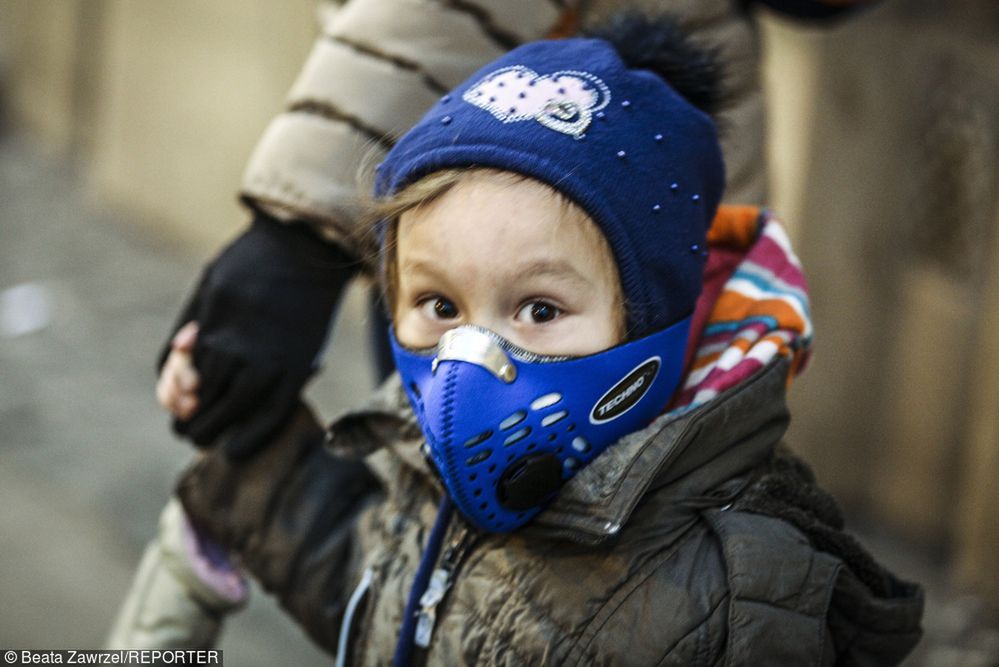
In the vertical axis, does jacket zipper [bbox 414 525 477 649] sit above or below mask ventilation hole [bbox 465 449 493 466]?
below

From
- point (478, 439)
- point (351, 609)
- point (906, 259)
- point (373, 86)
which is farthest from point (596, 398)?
point (906, 259)

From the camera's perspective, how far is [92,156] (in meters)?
6.79

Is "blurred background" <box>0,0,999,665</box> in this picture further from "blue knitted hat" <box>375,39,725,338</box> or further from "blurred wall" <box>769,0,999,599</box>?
"blue knitted hat" <box>375,39,725,338</box>

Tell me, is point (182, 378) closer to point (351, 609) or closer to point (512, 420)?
point (351, 609)

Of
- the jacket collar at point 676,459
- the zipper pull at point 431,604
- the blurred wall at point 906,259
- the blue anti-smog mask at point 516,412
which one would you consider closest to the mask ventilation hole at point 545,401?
the blue anti-smog mask at point 516,412

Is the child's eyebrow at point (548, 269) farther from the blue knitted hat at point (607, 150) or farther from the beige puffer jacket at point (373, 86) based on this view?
the beige puffer jacket at point (373, 86)

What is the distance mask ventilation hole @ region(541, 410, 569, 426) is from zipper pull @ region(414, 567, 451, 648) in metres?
0.29

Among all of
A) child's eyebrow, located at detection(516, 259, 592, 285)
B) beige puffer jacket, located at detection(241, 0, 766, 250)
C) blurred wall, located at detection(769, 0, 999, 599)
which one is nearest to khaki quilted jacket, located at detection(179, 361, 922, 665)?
child's eyebrow, located at detection(516, 259, 592, 285)

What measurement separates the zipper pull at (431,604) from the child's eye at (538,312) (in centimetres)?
39

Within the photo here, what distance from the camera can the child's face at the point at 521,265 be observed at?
1.53 m

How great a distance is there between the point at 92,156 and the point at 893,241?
4.59 metres

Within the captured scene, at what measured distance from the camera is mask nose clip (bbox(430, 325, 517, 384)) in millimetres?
1527

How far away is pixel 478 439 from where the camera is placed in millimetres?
1533

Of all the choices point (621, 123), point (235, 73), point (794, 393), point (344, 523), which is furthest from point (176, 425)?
point (235, 73)
